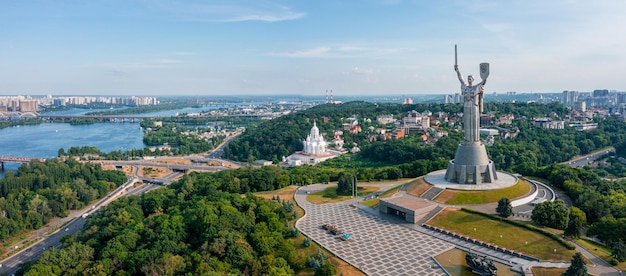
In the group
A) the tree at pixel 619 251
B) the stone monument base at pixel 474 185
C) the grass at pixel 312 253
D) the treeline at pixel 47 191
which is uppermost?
the stone monument base at pixel 474 185

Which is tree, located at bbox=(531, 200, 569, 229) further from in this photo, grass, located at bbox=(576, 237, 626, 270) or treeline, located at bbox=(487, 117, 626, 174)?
treeline, located at bbox=(487, 117, 626, 174)

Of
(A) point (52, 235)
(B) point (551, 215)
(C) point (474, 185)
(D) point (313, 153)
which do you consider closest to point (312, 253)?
(B) point (551, 215)

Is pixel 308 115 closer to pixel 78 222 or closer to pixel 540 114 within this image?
pixel 540 114

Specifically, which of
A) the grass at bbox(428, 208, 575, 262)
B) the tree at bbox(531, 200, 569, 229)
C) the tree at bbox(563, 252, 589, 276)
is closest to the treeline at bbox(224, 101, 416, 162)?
the grass at bbox(428, 208, 575, 262)

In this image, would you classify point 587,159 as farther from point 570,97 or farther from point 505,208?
point 570,97

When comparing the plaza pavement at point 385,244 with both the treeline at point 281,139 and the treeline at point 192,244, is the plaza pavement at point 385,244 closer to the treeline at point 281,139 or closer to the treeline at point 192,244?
the treeline at point 192,244

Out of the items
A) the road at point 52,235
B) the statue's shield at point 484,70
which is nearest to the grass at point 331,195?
the statue's shield at point 484,70

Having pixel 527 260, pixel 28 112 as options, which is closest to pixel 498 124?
pixel 527 260
